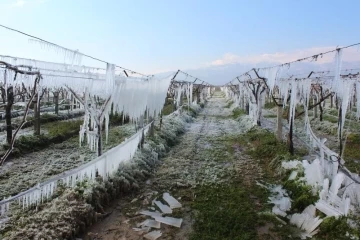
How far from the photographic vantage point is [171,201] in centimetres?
696

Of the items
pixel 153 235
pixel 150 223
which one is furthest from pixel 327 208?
pixel 150 223

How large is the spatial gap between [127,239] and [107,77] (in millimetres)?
3547

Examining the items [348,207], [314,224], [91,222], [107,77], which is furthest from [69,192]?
[348,207]

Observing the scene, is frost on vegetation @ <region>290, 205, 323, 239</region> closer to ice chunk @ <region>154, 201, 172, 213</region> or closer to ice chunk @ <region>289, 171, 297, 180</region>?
ice chunk @ <region>289, 171, 297, 180</region>

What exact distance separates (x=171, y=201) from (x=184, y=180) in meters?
1.44

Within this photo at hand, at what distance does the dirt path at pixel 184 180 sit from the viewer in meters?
5.77

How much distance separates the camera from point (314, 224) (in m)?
5.40

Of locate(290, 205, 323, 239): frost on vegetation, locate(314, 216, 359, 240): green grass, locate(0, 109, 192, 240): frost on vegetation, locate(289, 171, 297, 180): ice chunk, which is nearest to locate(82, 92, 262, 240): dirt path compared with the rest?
locate(0, 109, 192, 240): frost on vegetation

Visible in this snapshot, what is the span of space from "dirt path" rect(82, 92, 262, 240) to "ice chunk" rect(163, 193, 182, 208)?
143 mm

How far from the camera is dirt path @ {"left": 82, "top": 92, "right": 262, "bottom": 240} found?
5773 millimetres

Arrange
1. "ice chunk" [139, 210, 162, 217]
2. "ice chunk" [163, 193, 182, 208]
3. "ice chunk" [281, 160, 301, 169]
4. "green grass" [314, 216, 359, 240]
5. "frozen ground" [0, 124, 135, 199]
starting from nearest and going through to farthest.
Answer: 1. "green grass" [314, 216, 359, 240]
2. "ice chunk" [139, 210, 162, 217]
3. "ice chunk" [163, 193, 182, 208]
4. "frozen ground" [0, 124, 135, 199]
5. "ice chunk" [281, 160, 301, 169]

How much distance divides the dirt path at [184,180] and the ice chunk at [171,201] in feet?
0.47

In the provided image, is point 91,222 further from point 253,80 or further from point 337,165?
point 253,80

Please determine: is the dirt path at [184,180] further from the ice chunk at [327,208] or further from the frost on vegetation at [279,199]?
the ice chunk at [327,208]
